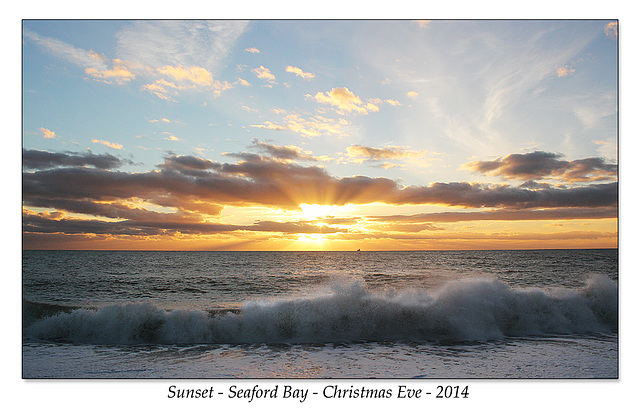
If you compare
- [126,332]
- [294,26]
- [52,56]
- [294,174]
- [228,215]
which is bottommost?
[126,332]

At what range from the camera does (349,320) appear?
264 inches

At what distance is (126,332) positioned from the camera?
655 cm

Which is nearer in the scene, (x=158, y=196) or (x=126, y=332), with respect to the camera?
(x=126, y=332)

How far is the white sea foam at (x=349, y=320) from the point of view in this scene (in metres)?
6.44

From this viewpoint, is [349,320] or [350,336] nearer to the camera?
[350,336]

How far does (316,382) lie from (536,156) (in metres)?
5.79

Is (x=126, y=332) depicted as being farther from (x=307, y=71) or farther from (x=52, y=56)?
(x=307, y=71)

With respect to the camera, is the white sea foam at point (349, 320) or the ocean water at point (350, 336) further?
the white sea foam at point (349, 320)

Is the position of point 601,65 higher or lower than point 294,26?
lower

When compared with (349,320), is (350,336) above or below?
below

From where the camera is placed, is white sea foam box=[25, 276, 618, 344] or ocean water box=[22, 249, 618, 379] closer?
ocean water box=[22, 249, 618, 379]

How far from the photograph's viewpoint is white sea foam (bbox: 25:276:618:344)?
6441 mm


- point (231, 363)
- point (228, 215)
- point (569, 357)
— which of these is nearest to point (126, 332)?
point (231, 363)

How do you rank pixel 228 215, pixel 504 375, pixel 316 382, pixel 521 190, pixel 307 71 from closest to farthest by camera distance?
1. pixel 316 382
2. pixel 504 375
3. pixel 307 71
4. pixel 521 190
5. pixel 228 215
